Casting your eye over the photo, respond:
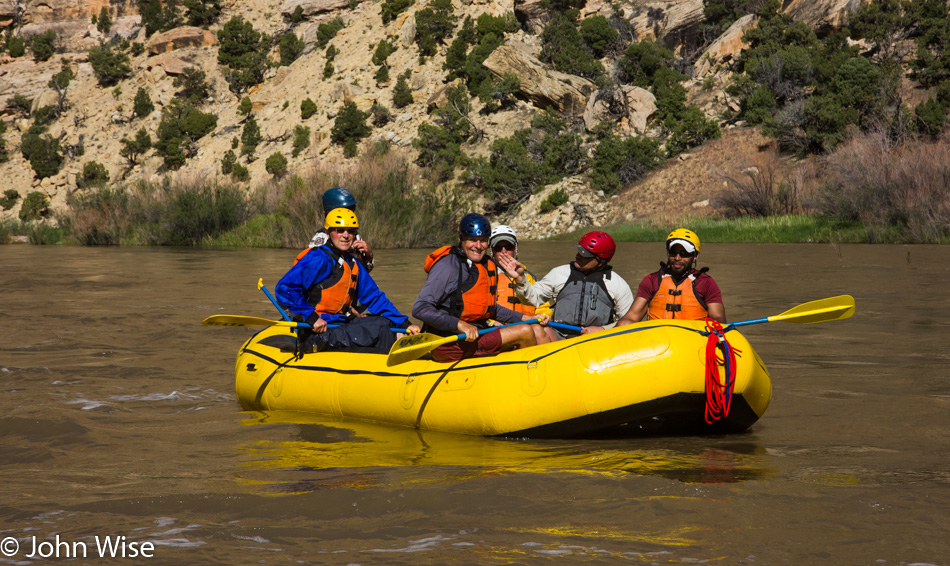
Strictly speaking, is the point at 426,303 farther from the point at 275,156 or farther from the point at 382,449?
the point at 275,156

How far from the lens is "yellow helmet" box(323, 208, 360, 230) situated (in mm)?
5941

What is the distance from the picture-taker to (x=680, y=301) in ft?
18.4

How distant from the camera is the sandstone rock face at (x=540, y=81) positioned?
4316cm

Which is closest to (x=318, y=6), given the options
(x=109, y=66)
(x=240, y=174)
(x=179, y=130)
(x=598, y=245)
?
(x=179, y=130)

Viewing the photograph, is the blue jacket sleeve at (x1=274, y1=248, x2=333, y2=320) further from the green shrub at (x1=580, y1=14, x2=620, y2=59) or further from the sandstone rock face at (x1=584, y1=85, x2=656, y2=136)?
the green shrub at (x1=580, y1=14, x2=620, y2=59)

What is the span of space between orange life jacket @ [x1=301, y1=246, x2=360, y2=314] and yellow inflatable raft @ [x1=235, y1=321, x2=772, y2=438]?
1.88 feet

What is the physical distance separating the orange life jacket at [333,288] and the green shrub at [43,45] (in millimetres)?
72200

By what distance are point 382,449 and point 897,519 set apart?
2.56m

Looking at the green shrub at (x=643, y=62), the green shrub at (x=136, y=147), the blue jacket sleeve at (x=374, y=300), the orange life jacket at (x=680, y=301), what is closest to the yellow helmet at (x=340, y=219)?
the blue jacket sleeve at (x=374, y=300)

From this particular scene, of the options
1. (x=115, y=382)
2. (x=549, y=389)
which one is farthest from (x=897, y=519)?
(x=115, y=382)

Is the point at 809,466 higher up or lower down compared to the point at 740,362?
lower down

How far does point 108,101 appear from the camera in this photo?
200ft

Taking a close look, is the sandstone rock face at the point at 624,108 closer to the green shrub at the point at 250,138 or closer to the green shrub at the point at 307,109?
the green shrub at the point at 307,109

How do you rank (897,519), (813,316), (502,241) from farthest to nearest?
(502,241)
(813,316)
(897,519)
